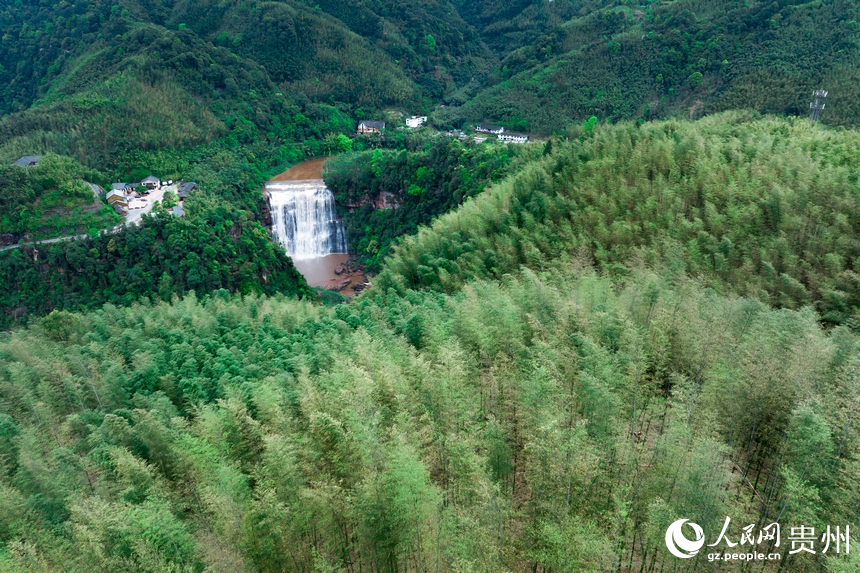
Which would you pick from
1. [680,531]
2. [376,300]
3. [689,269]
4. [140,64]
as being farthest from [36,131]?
[680,531]

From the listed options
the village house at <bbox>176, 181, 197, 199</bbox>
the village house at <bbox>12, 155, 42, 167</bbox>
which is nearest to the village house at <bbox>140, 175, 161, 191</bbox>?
the village house at <bbox>176, 181, 197, 199</bbox>

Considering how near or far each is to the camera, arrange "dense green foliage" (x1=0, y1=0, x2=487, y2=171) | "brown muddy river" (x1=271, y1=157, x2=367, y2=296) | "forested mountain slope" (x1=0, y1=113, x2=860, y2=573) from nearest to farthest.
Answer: "forested mountain slope" (x1=0, y1=113, x2=860, y2=573), "brown muddy river" (x1=271, y1=157, x2=367, y2=296), "dense green foliage" (x1=0, y1=0, x2=487, y2=171)

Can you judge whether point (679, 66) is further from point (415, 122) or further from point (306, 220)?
point (306, 220)

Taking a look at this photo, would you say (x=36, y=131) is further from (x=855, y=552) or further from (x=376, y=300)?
(x=855, y=552)

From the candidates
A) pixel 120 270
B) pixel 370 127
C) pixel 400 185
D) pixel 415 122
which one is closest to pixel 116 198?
pixel 120 270

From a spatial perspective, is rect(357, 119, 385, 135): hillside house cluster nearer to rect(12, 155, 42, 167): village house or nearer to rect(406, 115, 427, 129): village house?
rect(406, 115, 427, 129): village house
